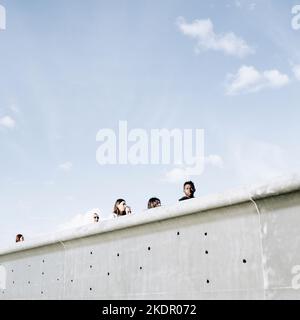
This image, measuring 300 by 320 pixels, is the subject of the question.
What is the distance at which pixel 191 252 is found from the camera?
358 cm

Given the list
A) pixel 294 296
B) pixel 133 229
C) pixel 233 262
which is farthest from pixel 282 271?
pixel 133 229

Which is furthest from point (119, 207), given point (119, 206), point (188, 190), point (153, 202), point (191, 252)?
point (191, 252)

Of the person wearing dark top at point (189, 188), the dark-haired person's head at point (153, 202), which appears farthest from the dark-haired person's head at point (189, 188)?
the dark-haired person's head at point (153, 202)

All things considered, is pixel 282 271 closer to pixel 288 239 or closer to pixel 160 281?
pixel 288 239

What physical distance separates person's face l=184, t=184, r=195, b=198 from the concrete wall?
2.12m

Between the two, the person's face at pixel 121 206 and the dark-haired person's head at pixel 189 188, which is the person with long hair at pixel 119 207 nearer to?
the person's face at pixel 121 206

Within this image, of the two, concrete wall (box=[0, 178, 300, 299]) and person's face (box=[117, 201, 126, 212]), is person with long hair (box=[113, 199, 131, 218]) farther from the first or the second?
concrete wall (box=[0, 178, 300, 299])

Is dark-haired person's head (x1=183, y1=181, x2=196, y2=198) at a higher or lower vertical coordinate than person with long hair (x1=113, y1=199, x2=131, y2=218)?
higher

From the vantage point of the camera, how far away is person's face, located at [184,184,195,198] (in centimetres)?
660

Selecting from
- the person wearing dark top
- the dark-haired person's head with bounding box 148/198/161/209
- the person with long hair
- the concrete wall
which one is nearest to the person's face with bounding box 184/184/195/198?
the person wearing dark top

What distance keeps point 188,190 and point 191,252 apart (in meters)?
3.09

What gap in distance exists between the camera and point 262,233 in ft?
10.1

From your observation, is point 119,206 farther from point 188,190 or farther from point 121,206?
point 188,190

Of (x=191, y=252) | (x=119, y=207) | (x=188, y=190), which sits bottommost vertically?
(x=191, y=252)
